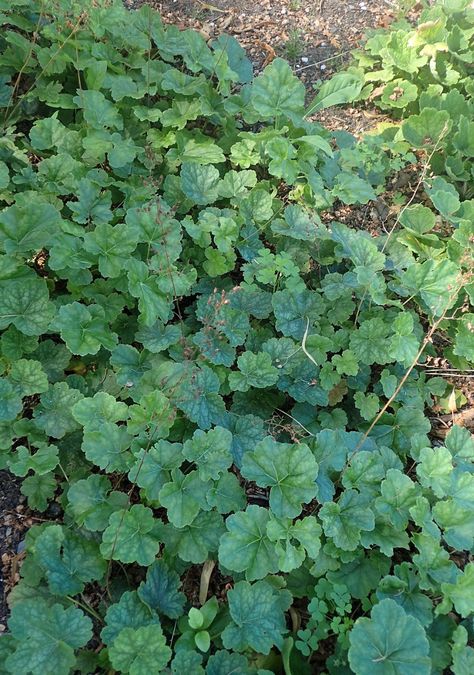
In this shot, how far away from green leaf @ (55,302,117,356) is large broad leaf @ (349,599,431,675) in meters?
1.34

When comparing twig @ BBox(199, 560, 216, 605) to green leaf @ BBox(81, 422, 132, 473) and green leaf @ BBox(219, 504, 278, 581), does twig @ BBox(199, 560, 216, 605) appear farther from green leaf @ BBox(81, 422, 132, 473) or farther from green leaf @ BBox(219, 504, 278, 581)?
green leaf @ BBox(81, 422, 132, 473)

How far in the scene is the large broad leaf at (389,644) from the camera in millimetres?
1865

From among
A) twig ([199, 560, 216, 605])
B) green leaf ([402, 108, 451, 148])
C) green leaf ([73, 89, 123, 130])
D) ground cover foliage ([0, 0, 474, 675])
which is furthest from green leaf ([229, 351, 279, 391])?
green leaf ([402, 108, 451, 148])

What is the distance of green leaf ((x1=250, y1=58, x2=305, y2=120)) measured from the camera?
3.00m

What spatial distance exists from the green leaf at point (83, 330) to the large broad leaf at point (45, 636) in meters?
0.89

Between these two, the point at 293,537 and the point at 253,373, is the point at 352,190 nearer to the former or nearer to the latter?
the point at 253,373

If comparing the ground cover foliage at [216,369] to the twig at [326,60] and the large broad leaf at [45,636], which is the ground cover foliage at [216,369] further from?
the twig at [326,60]

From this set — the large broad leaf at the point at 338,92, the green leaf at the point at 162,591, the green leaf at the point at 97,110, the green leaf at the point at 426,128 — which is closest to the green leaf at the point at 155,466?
the green leaf at the point at 162,591

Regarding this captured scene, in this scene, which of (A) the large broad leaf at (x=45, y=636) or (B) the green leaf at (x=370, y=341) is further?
(B) the green leaf at (x=370, y=341)

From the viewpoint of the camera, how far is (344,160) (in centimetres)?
321

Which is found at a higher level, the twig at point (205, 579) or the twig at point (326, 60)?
the twig at point (326, 60)

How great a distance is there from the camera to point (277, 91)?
302 centimetres

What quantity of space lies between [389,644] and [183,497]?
0.79m

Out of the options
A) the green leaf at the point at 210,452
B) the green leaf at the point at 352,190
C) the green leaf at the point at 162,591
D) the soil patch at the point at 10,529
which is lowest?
the soil patch at the point at 10,529
